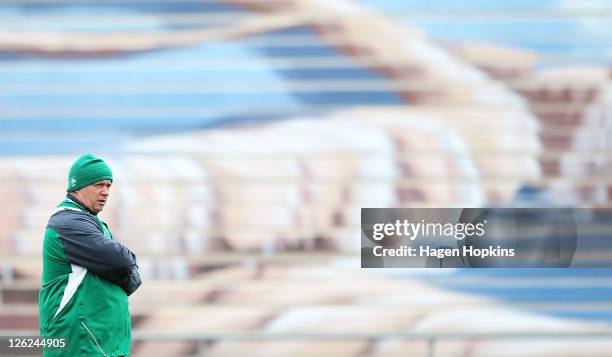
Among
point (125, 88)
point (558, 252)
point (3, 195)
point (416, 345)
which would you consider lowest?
point (416, 345)

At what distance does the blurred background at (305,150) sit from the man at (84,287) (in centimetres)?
195

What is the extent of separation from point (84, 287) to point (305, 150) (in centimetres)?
221

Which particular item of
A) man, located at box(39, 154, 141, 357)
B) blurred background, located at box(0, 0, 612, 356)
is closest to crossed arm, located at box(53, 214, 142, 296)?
man, located at box(39, 154, 141, 357)

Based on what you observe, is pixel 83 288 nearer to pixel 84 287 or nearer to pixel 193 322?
pixel 84 287

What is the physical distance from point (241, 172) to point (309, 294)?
0.73m

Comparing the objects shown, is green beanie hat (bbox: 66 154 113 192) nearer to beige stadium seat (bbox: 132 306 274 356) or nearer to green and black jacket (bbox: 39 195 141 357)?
green and black jacket (bbox: 39 195 141 357)

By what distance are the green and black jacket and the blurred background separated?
1.97 meters

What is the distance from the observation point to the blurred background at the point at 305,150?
5.52 meters

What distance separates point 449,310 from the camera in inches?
218

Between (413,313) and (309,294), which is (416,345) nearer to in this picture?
(413,313)

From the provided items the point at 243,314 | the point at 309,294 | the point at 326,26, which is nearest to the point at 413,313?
the point at 309,294

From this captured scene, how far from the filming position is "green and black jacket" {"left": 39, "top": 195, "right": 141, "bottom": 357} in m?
3.53

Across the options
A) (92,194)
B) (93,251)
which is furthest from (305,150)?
(93,251)

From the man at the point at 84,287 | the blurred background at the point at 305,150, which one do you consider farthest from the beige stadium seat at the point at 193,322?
the man at the point at 84,287
